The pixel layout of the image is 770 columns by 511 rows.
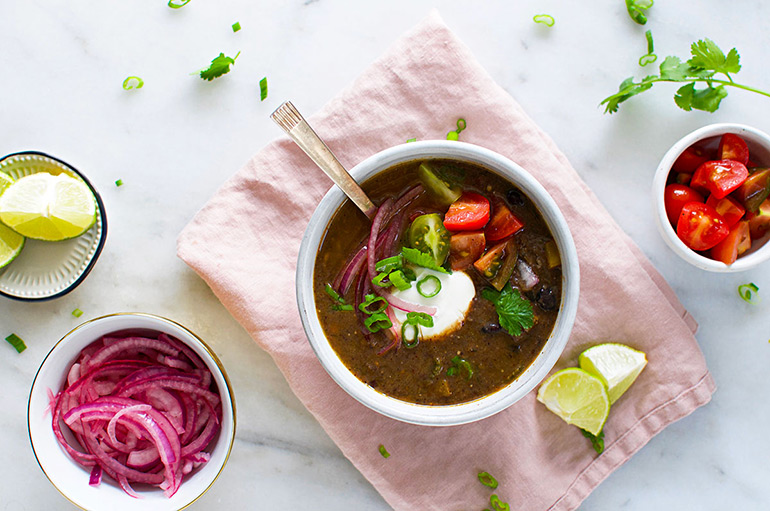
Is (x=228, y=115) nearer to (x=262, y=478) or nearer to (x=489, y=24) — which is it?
(x=489, y=24)

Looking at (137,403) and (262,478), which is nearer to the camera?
(137,403)

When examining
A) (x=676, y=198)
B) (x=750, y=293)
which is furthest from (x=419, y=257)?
(x=750, y=293)

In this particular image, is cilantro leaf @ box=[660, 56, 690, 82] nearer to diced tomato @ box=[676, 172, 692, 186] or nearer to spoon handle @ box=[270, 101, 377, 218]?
diced tomato @ box=[676, 172, 692, 186]

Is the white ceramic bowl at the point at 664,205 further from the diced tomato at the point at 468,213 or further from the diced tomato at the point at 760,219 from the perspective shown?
the diced tomato at the point at 468,213

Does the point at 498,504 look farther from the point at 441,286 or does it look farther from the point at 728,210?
the point at 728,210

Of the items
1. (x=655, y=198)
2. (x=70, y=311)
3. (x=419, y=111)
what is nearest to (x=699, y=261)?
(x=655, y=198)

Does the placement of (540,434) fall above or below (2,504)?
below

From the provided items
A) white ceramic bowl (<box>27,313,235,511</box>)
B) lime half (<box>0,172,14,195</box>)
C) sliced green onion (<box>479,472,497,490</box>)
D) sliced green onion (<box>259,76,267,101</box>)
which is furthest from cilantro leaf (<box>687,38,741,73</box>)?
lime half (<box>0,172,14,195</box>)

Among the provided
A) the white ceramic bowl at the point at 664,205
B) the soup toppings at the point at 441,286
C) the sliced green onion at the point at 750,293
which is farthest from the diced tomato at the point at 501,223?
the sliced green onion at the point at 750,293
